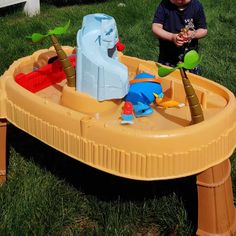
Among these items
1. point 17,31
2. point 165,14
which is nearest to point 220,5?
point 17,31

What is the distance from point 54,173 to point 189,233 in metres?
0.59

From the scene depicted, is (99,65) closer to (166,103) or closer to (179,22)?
(166,103)

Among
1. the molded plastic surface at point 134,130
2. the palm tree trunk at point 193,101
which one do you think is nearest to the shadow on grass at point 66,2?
the molded plastic surface at point 134,130

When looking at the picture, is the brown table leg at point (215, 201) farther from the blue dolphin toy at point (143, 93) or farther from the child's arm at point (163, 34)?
the child's arm at point (163, 34)

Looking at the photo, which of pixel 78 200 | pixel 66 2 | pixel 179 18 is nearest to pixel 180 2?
pixel 179 18

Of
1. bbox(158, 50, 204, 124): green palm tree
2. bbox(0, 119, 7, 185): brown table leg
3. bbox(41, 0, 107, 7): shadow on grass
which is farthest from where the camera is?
bbox(41, 0, 107, 7): shadow on grass

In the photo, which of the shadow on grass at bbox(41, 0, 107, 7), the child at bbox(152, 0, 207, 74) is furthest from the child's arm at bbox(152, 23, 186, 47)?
the shadow on grass at bbox(41, 0, 107, 7)

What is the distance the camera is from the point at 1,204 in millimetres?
1722

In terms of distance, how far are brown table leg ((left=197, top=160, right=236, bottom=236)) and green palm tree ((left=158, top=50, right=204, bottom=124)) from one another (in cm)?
17

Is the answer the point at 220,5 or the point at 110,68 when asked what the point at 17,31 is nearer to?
the point at 220,5

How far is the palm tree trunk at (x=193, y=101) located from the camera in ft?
4.78

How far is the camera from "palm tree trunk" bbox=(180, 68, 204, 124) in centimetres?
146

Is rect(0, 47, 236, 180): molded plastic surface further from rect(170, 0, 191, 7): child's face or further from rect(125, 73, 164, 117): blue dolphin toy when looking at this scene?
rect(170, 0, 191, 7): child's face

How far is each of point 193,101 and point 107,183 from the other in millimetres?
577
